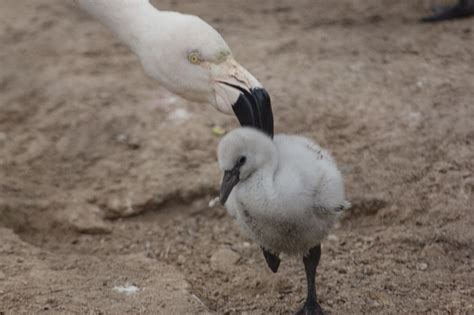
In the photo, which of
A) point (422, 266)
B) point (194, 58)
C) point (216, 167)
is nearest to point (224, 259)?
point (216, 167)

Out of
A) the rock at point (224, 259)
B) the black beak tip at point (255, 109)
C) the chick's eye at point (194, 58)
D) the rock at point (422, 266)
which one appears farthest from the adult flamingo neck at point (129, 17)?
the rock at point (422, 266)

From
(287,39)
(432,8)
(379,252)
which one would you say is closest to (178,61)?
(379,252)

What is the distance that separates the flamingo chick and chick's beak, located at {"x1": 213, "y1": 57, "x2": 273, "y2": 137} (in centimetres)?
21

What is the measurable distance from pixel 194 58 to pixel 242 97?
270 millimetres

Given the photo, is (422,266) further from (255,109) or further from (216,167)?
(216,167)

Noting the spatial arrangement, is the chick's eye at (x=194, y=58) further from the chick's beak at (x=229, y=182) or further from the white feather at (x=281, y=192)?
the chick's beak at (x=229, y=182)

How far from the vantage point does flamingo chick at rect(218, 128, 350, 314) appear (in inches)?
120

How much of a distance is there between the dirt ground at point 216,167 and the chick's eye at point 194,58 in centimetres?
100

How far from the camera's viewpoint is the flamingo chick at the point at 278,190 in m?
3.05

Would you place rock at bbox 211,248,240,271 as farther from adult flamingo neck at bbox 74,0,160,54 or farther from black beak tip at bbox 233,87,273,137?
adult flamingo neck at bbox 74,0,160,54

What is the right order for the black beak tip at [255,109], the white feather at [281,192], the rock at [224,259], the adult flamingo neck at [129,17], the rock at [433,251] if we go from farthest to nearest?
1. the rock at [224,259]
2. the rock at [433,251]
3. the adult flamingo neck at [129,17]
4. the black beak tip at [255,109]
5. the white feather at [281,192]

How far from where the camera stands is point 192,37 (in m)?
3.54

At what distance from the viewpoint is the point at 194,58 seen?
11.7ft

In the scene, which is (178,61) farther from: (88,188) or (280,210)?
(88,188)
